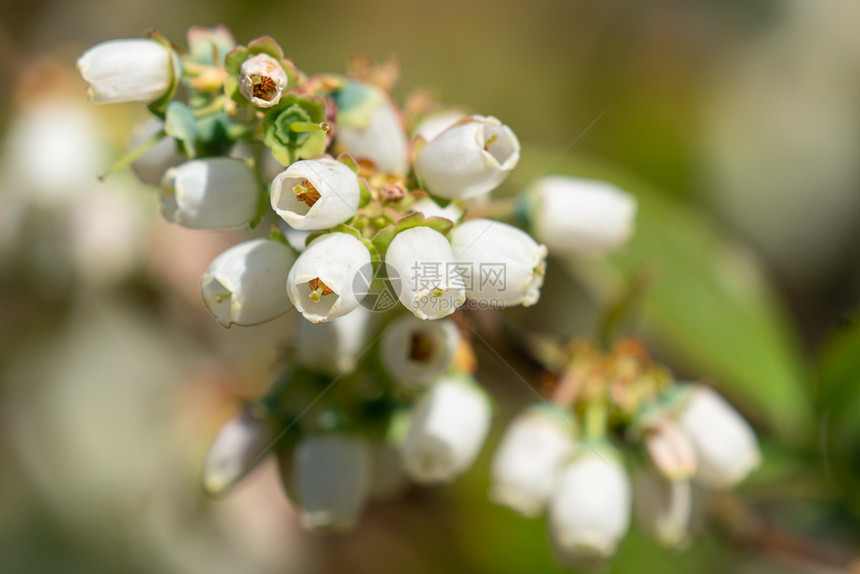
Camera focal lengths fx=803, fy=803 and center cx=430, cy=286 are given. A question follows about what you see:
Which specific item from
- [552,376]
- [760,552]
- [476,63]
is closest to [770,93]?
[476,63]

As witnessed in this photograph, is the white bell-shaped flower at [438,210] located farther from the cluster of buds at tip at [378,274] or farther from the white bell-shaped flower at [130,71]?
the white bell-shaped flower at [130,71]

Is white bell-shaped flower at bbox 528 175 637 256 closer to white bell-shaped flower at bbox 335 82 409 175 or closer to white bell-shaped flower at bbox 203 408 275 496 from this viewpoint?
white bell-shaped flower at bbox 335 82 409 175

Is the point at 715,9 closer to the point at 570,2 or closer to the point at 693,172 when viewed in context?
the point at 570,2

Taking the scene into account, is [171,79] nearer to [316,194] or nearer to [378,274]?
[316,194]

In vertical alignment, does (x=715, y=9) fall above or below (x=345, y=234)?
below

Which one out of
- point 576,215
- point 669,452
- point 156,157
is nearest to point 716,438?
point 669,452
